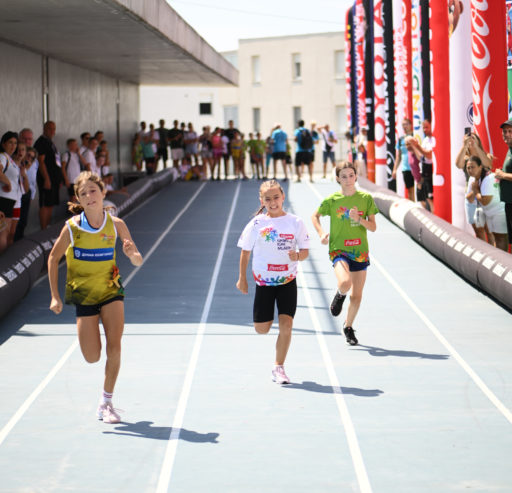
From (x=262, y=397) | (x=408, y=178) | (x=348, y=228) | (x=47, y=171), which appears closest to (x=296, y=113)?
(x=408, y=178)

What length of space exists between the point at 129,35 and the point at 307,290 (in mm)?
8124

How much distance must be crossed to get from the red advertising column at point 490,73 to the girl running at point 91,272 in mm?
9070

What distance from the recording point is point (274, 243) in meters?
7.71

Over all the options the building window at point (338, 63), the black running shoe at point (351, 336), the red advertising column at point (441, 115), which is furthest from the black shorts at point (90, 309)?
the building window at point (338, 63)

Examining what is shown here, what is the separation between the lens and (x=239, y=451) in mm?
6316

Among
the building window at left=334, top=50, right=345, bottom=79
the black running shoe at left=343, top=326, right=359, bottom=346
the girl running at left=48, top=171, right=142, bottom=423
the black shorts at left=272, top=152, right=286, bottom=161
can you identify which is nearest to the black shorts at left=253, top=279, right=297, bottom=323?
the girl running at left=48, top=171, right=142, bottom=423

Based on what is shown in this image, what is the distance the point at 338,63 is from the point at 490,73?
161ft

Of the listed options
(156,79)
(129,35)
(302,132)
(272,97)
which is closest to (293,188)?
(302,132)

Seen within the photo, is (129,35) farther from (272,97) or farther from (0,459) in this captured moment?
(272,97)

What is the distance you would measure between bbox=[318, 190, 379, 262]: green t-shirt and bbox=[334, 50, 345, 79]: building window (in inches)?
2153

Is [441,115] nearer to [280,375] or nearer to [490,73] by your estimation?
[490,73]

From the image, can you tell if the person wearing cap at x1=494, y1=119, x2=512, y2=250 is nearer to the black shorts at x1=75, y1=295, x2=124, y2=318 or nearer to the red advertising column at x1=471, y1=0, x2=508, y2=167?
the red advertising column at x1=471, y1=0, x2=508, y2=167

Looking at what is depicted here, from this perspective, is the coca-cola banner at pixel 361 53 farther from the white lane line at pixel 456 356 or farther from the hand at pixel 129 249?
the hand at pixel 129 249

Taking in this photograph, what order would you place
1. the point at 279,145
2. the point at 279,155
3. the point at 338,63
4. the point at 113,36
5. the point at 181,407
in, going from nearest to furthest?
the point at 181,407
the point at 113,36
the point at 279,155
the point at 279,145
the point at 338,63
